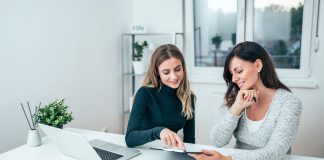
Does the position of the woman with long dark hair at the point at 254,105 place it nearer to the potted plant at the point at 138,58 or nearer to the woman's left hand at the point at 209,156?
the woman's left hand at the point at 209,156

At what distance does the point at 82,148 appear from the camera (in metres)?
1.33

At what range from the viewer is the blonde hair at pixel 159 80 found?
1699 mm

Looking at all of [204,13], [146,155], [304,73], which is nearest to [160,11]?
[204,13]

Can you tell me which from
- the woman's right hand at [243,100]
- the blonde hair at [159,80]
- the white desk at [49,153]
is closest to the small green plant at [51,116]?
the white desk at [49,153]

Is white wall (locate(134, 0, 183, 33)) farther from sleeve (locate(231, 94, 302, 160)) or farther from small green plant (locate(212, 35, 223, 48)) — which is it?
sleeve (locate(231, 94, 302, 160))

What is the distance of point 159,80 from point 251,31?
1.59m

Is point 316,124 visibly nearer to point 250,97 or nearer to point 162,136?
point 250,97

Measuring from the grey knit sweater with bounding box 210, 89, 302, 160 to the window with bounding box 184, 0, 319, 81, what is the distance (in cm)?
150

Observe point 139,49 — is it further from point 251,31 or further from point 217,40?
point 251,31


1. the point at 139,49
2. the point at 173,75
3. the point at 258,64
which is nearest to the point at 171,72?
the point at 173,75

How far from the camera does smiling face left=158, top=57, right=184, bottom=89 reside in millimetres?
1675

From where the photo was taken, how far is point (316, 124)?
2.83 m

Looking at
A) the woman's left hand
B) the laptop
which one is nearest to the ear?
the woman's left hand

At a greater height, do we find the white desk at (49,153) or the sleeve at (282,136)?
the sleeve at (282,136)
